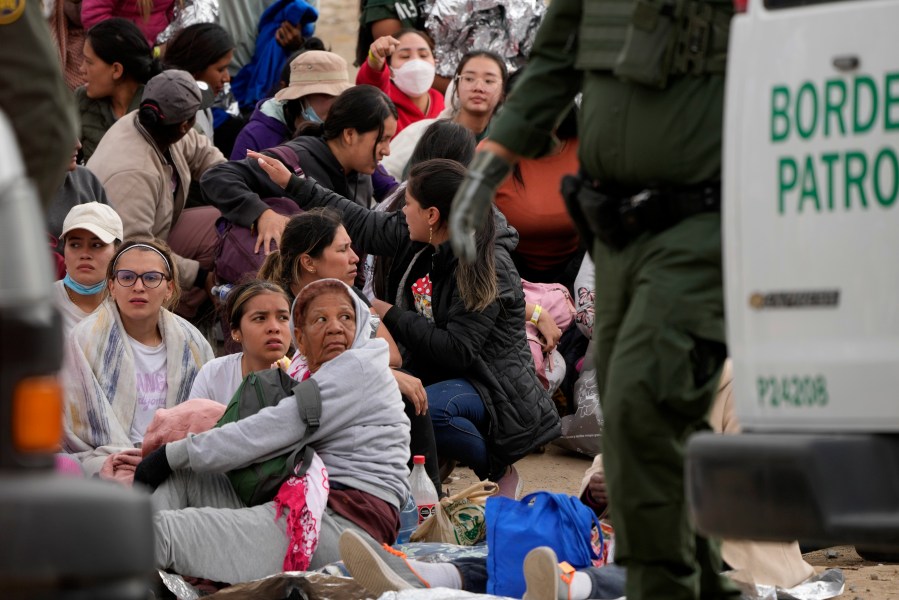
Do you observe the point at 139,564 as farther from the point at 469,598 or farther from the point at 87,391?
the point at 87,391

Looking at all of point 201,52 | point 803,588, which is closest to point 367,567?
point 803,588

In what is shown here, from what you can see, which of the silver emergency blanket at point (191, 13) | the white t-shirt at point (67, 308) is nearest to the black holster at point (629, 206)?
the white t-shirt at point (67, 308)

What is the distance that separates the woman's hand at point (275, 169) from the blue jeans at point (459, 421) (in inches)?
51.7

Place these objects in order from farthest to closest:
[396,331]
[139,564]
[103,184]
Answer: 1. [103,184]
2. [396,331]
3. [139,564]

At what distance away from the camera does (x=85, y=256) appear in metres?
7.70

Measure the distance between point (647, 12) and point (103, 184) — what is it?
16.5ft

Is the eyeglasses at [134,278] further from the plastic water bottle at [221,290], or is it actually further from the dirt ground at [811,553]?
the dirt ground at [811,553]

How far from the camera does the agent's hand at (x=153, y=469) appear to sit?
21.1ft


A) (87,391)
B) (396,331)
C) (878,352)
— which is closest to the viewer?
(878,352)

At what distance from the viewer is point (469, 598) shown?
19.0 ft

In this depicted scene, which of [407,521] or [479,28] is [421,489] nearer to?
[407,521]

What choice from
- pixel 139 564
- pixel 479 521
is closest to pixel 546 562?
pixel 479 521

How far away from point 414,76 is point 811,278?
24.9 ft

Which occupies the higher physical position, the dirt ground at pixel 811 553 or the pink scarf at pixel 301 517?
the pink scarf at pixel 301 517
